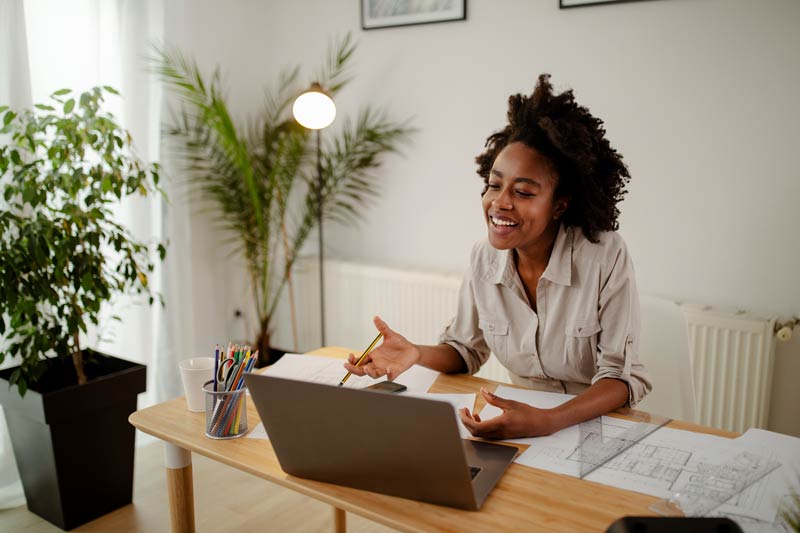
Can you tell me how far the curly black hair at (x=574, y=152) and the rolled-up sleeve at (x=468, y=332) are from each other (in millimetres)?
321

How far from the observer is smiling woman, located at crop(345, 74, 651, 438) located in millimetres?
1596

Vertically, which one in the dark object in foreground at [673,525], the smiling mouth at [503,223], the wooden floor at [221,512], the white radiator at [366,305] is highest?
the smiling mouth at [503,223]

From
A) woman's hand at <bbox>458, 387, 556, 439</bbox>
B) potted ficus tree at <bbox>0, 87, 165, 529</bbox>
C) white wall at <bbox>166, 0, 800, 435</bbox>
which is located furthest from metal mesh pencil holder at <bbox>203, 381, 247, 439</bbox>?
white wall at <bbox>166, 0, 800, 435</bbox>

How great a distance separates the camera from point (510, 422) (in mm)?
1248

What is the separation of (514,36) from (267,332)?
2.03 metres

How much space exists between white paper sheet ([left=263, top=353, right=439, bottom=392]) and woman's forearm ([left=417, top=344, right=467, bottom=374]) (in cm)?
3

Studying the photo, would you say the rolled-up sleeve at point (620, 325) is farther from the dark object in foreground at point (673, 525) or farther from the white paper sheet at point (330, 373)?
the dark object in foreground at point (673, 525)

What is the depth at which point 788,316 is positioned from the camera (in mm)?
2404

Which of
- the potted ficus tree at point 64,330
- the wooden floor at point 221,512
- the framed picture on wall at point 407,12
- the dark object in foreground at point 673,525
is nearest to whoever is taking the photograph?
the dark object in foreground at point 673,525

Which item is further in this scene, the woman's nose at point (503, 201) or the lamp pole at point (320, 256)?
the lamp pole at point (320, 256)

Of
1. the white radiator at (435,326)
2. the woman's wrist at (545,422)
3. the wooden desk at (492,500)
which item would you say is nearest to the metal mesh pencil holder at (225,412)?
the wooden desk at (492,500)

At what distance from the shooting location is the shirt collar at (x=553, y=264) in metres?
1.66

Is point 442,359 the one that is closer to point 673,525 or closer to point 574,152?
point 574,152

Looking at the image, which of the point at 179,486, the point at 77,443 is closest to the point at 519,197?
the point at 179,486
